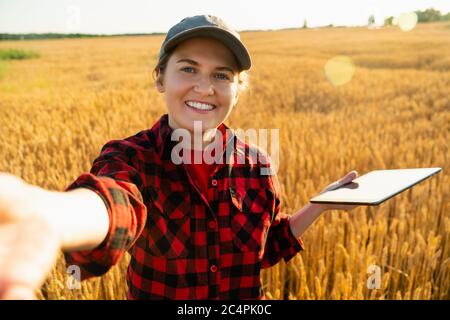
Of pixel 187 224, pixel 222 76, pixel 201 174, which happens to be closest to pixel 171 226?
pixel 187 224

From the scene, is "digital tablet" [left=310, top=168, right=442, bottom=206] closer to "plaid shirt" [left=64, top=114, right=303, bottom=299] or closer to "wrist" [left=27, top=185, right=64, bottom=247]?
"plaid shirt" [left=64, top=114, right=303, bottom=299]

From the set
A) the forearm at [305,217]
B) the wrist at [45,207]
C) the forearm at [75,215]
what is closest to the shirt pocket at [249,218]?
the forearm at [305,217]

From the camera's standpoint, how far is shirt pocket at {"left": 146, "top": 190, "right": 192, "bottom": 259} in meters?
1.14

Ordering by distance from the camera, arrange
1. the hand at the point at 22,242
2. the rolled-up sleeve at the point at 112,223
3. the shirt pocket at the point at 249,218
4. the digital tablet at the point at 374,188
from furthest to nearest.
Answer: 1. the shirt pocket at the point at 249,218
2. the digital tablet at the point at 374,188
3. the rolled-up sleeve at the point at 112,223
4. the hand at the point at 22,242

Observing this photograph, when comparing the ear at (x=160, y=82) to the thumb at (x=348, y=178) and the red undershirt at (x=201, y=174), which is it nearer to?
the red undershirt at (x=201, y=174)

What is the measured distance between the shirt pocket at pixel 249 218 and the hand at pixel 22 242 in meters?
0.78

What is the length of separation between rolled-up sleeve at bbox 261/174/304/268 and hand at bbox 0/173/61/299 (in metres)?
1.02

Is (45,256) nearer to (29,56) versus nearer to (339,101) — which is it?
(339,101)

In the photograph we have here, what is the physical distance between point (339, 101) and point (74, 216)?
277 inches

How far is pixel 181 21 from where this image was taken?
4.14 ft

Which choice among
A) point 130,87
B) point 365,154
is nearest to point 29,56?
point 130,87

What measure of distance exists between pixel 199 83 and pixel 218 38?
0.12 m

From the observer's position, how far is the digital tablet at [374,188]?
1.02 m

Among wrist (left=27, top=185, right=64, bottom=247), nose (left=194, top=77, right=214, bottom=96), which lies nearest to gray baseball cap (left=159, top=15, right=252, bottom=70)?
nose (left=194, top=77, right=214, bottom=96)
